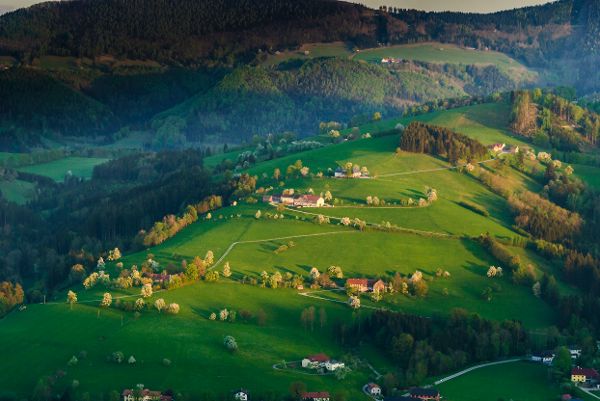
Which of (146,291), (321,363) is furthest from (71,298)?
(321,363)

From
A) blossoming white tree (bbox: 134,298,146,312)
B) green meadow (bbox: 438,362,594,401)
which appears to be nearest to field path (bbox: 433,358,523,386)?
green meadow (bbox: 438,362,594,401)

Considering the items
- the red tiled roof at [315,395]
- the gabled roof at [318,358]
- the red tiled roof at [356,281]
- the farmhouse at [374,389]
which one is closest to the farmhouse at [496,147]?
the red tiled roof at [356,281]

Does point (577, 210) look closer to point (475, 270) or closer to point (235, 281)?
point (475, 270)

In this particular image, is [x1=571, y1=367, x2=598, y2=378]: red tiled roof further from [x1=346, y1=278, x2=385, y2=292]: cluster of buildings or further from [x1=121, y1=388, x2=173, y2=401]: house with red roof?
[x1=121, y1=388, x2=173, y2=401]: house with red roof

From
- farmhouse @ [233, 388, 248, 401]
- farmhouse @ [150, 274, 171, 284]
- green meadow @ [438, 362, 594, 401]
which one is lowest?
green meadow @ [438, 362, 594, 401]

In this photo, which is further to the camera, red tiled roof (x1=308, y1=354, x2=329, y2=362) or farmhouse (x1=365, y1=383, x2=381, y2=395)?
red tiled roof (x1=308, y1=354, x2=329, y2=362)

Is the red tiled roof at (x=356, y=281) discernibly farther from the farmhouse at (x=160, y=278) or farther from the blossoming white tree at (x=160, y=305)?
the blossoming white tree at (x=160, y=305)
